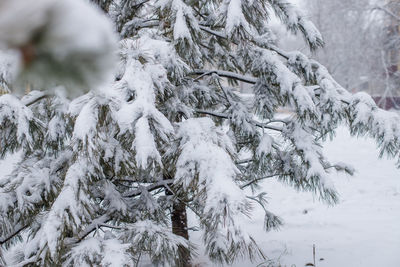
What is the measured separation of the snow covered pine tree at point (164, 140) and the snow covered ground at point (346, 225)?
2.27 feet

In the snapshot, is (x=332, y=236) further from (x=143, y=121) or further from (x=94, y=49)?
(x=94, y=49)

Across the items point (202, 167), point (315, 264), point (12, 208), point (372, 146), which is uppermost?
point (202, 167)

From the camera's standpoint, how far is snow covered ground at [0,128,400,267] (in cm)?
407

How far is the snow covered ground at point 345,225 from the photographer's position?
407cm

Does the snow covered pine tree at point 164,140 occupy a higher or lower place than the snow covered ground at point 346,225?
higher

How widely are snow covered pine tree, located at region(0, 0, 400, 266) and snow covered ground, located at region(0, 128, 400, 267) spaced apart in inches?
53.1

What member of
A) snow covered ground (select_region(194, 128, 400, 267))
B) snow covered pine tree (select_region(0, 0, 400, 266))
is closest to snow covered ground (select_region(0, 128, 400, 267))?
snow covered ground (select_region(194, 128, 400, 267))

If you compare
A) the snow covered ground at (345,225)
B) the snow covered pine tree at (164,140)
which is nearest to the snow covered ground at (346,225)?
the snow covered ground at (345,225)

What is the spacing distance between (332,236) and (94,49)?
17.5 ft

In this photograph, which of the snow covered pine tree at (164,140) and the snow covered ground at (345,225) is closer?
the snow covered pine tree at (164,140)

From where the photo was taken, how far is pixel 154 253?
5.70ft

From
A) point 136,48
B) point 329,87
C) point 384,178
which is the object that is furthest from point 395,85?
point 136,48

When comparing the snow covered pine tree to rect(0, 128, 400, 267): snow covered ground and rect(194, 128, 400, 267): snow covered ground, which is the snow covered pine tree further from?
rect(0, 128, 400, 267): snow covered ground

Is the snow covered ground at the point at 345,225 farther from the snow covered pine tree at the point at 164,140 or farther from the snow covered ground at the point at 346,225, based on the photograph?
the snow covered pine tree at the point at 164,140
